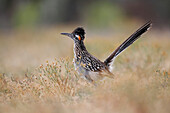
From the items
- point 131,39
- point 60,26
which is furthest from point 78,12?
point 131,39

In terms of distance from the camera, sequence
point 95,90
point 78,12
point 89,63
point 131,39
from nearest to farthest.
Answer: point 95,90, point 89,63, point 131,39, point 78,12

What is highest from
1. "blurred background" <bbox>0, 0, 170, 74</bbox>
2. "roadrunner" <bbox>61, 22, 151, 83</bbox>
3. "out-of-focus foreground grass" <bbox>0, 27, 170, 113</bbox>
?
"blurred background" <bbox>0, 0, 170, 74</bbox>

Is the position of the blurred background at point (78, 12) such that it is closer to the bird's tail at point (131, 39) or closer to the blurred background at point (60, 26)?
the blurred background at point (60, 26)

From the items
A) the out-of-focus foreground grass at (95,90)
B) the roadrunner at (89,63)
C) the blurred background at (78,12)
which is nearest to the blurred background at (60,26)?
the blurred background at (78,12)

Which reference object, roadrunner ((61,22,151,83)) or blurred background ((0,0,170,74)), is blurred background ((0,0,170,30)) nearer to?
blurred background ((0,0,170,74))

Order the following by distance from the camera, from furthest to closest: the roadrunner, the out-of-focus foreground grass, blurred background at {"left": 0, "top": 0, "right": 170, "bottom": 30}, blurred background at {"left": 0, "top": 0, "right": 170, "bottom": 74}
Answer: blurred background at {"left": 0, "top": 0, "right": 170, "bottom": 30} < blurred background at {"left": 0, "top": 0, "right": 170, "bottom": 74} < the roadrunner < the out-of-focus foreground grass

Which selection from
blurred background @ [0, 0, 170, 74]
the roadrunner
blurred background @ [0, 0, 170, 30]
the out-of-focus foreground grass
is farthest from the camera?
blurred background @ [0, 0, 170, 30]

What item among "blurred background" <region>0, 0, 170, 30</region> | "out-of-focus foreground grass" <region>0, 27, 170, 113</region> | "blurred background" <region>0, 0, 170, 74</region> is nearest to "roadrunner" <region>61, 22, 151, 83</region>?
"out-of-focus foreground grass" <region>0, 27, 170, 113</region>

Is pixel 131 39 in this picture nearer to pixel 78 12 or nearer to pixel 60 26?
pixel 60 26
